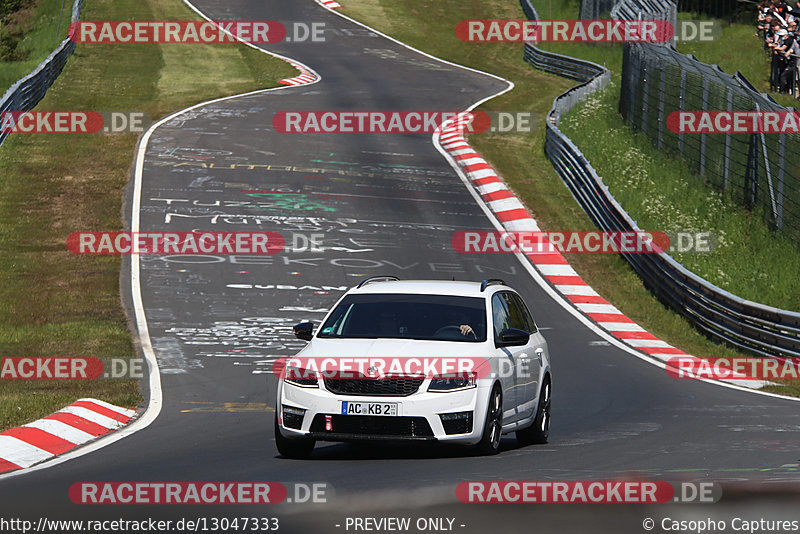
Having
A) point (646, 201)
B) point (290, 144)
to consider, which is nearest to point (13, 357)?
point (646, 201)

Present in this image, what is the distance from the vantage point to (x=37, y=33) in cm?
6066

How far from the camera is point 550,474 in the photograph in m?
10.3

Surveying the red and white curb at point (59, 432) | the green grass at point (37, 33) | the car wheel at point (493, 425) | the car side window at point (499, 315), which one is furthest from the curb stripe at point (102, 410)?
the green grass at point (37, 33)

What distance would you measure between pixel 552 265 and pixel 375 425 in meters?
17.5

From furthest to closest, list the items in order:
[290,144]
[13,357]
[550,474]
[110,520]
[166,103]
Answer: [166,103] → [290,144] → [13,357] → [550,474] → [110,520]

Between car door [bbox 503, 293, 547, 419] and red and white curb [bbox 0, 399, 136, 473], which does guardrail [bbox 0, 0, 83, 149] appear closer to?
red and white curb [bbox 0, 399, 136, 473]

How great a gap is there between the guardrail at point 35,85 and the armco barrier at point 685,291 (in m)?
15.8

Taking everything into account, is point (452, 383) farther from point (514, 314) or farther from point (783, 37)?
point (783, 37)

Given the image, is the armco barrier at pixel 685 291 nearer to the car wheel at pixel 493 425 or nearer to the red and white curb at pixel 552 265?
the red and white curb at pixel 552 265

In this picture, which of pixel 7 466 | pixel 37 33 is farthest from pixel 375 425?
pixel 37 33

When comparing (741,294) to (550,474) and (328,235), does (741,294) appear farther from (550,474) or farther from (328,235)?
(550,474)

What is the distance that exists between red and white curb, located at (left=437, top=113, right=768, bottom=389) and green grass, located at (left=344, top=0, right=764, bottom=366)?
12.6 inches

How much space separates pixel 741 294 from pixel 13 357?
1336 cm

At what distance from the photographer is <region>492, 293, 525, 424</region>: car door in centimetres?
1202
